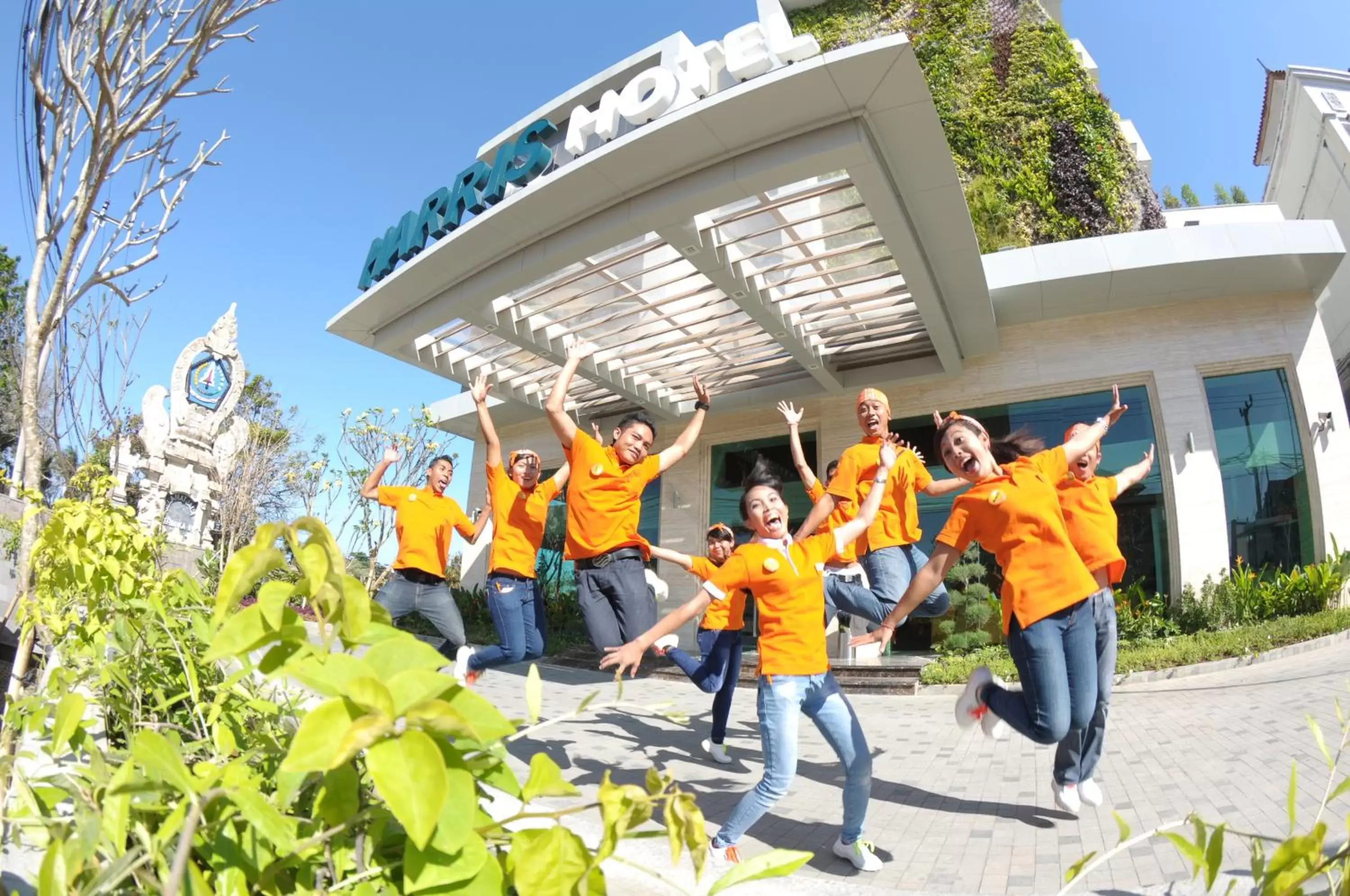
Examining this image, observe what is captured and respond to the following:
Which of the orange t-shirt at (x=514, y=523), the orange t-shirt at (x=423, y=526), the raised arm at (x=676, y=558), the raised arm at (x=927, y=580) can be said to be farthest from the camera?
the orange t-shirt at (x=423, y=526)

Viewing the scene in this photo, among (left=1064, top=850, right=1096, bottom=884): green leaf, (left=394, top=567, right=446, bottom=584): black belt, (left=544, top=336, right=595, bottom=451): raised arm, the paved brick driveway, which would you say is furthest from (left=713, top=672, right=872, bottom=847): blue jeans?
(left=394, top=567, right=446, bottom=584): black belt

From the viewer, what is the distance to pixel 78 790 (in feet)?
2.73

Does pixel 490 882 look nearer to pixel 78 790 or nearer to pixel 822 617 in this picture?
pixel 78 790

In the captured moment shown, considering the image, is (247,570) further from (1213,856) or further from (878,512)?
(878,512)

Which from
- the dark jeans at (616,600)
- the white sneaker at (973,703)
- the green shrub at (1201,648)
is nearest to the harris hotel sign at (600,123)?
the dark jeans at (616,600)

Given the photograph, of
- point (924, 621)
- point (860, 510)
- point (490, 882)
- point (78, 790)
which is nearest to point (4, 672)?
point (78, 790)

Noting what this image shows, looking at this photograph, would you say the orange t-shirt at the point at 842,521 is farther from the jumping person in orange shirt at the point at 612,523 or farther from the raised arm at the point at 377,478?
the raised arm at the point at 377,478

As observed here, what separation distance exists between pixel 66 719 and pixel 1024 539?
3547mm

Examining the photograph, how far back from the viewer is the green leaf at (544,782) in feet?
2.00

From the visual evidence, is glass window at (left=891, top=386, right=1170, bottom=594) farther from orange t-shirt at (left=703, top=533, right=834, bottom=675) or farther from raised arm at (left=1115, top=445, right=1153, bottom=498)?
orange t-shirt at (left=703, top=533, right=834, bottom=675)

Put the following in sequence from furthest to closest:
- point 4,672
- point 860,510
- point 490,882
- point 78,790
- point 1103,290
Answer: point 1103,290 < point 860,510 < point 4,672 < point 78,790 < point 490,882

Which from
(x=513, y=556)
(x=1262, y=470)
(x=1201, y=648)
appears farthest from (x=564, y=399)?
(x=1262, y=470)

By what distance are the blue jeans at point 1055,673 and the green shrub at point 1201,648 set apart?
5.04 metres

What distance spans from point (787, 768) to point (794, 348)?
27.6 feet
